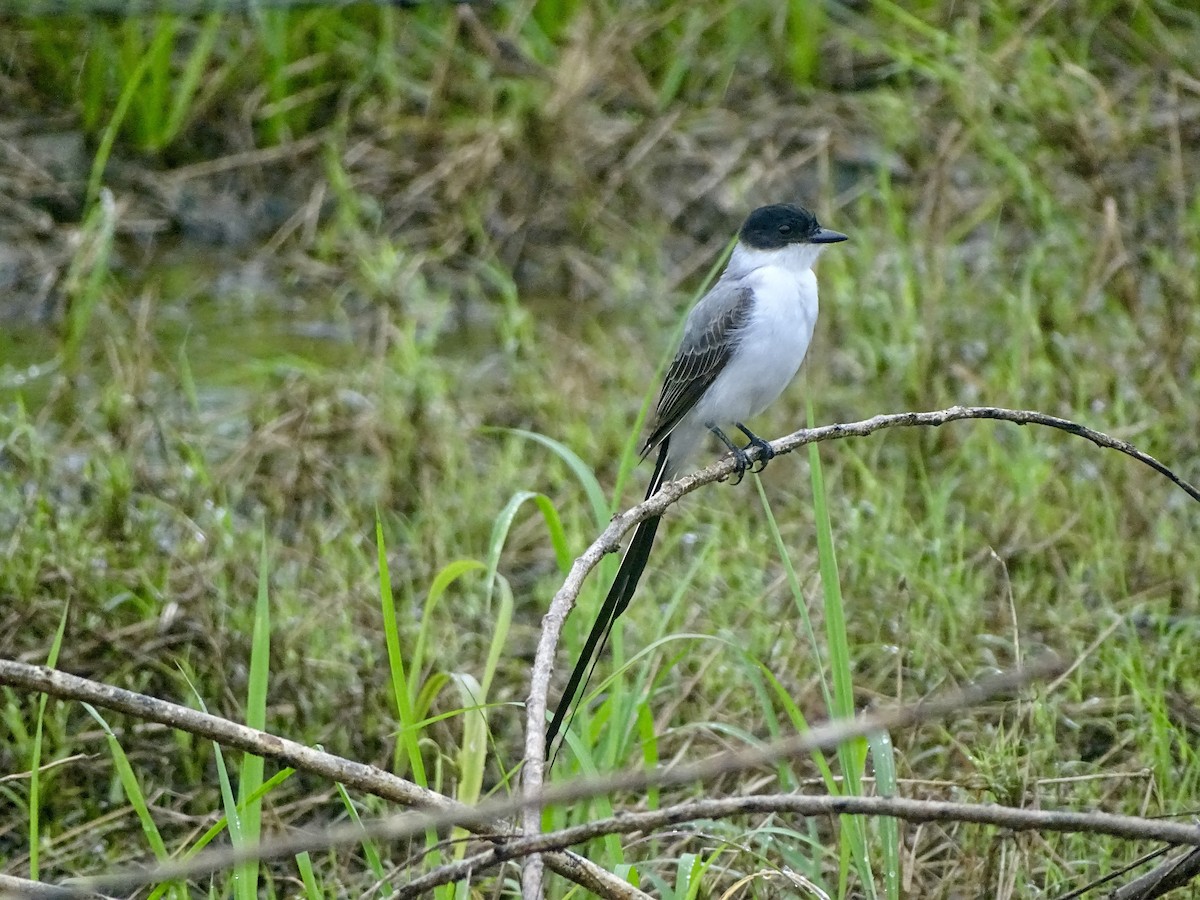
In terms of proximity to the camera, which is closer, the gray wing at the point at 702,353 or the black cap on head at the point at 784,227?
the gray wing at the point at 702,353

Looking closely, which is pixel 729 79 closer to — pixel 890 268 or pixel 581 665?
pixel 890 268

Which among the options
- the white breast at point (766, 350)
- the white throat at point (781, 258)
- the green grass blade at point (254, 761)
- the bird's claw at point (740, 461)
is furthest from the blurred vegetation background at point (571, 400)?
the white throat at point (781, 258)

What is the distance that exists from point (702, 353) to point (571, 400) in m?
1.62

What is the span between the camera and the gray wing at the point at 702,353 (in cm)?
410

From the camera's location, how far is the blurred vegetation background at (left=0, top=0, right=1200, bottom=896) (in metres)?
3.60

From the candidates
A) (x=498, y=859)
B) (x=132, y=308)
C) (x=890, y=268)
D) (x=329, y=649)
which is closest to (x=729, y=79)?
(x=890, y=268)

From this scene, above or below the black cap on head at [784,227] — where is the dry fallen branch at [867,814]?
below

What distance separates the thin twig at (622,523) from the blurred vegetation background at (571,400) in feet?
1.25

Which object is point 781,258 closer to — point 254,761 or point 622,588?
point 622,588

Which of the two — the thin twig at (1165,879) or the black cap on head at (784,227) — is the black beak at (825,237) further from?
the thin twig at (1165,879)

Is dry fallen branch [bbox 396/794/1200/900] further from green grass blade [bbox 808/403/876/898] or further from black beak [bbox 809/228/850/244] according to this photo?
black beak [bbox 809/228/850/244]

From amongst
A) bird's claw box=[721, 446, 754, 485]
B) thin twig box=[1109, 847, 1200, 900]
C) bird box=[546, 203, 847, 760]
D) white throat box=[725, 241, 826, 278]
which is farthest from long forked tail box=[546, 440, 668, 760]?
white throat box=[725, 241, 826, 278]

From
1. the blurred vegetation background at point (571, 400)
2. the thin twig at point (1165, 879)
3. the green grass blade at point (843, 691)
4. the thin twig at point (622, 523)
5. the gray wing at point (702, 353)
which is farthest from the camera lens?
the gray wing at point (702, 353)

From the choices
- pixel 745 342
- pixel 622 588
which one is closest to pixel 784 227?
pixel 745 342
